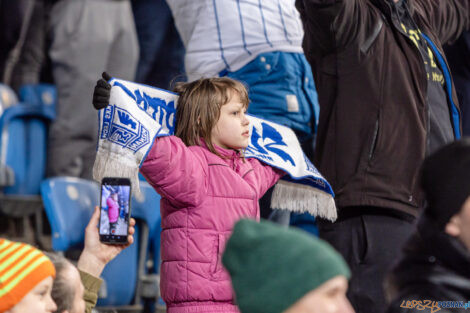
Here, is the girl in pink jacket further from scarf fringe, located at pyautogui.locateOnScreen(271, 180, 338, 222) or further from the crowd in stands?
scarf fringe, located at pyautogui.locateOnScreen(271, 180, 338, 222)

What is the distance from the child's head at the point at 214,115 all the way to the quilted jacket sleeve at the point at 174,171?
0.16 m

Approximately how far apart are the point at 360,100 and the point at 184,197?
2.49 ft

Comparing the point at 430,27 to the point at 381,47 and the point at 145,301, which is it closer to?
the point at 381,47

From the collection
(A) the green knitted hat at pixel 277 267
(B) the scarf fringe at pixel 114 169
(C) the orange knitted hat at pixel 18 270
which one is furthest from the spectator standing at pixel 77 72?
(A) the green knitted hat at pixel 277 267

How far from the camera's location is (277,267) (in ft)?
5.46

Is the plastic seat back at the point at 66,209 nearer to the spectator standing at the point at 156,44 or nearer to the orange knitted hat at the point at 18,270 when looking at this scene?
the orange knitted hat at the point at 18,270

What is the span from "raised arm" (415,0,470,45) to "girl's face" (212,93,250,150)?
98 centimetres

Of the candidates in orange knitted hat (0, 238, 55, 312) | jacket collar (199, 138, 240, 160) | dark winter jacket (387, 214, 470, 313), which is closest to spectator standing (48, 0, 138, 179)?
jacket collar (199, 138, 240, 160)

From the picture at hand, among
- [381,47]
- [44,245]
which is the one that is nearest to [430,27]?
[381,47]

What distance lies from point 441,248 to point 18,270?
109cm

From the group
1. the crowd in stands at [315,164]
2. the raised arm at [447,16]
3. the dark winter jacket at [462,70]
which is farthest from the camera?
the dark winter jacket at [462,70]

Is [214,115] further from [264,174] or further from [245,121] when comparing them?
[264,174]

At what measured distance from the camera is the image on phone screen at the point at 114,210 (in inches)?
97.0

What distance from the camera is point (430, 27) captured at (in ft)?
10.5
